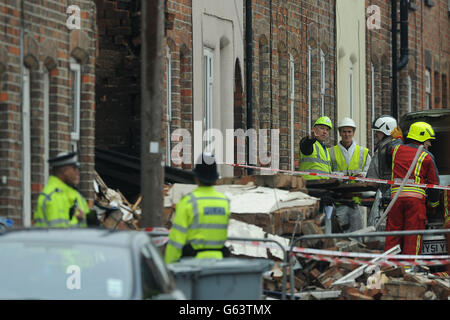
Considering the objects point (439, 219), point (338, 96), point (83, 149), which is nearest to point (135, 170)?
point (83, 149)

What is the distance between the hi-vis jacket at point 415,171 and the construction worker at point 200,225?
5571mm

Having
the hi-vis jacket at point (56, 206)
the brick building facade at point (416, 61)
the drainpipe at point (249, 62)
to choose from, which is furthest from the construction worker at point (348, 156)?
the brick building facade at point (416, 61)

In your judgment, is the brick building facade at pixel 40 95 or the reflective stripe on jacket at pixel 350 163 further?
the reflective stripe on jacket at pixel 350 163

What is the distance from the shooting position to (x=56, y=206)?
11383 millimetres

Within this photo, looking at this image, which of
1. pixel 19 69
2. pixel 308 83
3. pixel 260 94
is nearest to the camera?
pixel 19 69

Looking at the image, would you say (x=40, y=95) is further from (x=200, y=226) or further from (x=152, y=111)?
(x=200, y=226)

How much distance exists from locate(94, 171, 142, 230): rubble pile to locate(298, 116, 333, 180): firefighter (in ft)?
11.2

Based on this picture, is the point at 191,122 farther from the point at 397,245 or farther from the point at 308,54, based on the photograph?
the point at 308,54

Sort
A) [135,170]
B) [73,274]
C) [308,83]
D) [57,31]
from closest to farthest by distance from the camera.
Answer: [73,274], [57,31], [135,170], [308,83]

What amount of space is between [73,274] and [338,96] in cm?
1949

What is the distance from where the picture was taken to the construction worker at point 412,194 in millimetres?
16688

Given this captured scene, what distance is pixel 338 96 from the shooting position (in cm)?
2825

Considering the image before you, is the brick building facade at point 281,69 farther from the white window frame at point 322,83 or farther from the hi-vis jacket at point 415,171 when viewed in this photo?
the hi-vis jacket at point 415,171

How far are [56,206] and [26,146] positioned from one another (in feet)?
11.8
